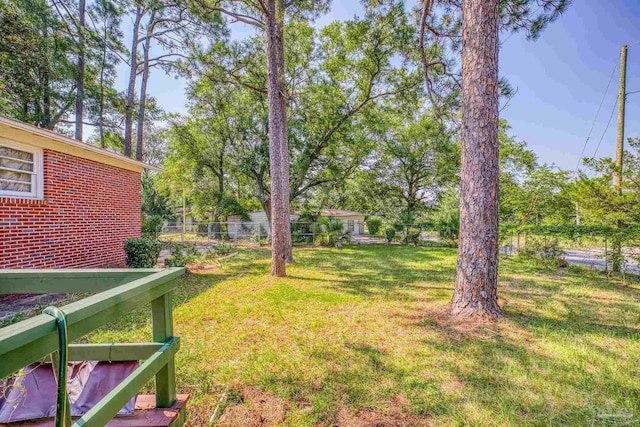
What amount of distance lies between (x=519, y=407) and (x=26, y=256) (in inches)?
288

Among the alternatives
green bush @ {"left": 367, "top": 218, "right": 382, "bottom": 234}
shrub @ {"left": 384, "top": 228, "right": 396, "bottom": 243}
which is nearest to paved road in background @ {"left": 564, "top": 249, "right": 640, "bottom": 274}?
shrub @ {"left": 384, "top": 228, "right": 396, "bottom": 243}

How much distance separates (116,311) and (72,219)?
20.6ft

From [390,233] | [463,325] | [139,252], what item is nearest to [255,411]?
[463,325]

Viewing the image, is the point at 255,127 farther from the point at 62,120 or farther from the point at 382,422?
the point at 382,422

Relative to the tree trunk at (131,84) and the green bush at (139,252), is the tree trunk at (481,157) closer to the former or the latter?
the green bush at (139,252)

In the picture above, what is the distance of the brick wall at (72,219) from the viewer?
470cm

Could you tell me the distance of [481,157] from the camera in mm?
3738

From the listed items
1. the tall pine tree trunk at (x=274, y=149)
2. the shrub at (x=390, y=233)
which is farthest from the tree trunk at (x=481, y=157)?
the shrub at (x=390, y=233)

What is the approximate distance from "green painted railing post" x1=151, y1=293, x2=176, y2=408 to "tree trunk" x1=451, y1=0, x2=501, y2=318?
371 centimetres

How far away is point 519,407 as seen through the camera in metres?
2.14

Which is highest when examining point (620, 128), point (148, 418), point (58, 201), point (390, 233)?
point (620, 128)

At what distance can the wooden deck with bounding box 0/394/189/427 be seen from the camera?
134cm

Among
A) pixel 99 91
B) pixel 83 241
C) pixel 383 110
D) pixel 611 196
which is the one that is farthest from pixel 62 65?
pixel 611 196

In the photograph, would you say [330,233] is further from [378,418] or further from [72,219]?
[378,418]
